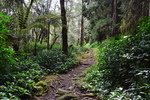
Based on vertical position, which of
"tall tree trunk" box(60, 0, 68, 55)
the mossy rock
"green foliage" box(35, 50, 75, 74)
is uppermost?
"tall tree trunk" box(60, 0, 68, 55)

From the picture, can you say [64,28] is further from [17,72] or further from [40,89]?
[40,89]

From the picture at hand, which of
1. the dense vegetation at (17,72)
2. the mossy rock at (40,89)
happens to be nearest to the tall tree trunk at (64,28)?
the dense vegetation at (17,72)

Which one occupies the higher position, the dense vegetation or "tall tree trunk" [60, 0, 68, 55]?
"tall tree trunk" [60, 0, 68, 55]

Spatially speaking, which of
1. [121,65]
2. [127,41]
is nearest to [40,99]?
[121,65]

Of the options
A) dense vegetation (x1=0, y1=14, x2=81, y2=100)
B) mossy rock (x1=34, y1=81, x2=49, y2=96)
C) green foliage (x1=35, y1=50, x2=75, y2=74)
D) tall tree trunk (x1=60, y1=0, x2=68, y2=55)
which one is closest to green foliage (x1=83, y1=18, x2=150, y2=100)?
mossy rock (x1=34, y1=81, x2=49, y2=96)

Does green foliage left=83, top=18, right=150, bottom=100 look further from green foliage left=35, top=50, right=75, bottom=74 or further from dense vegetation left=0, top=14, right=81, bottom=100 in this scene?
green foliage left=35, top=50, right=75, bottom=74

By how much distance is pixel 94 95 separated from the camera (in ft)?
11.9

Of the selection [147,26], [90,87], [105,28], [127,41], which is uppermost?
[105,28]

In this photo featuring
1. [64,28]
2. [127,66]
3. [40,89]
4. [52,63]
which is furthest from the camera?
[64,28]

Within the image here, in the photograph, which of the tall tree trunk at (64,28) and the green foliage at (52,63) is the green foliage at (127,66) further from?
the tall tree trunk at (64,28)

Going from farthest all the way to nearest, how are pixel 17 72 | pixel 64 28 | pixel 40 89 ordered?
pixel 64 28, pixel 17 72, pixel 40 89

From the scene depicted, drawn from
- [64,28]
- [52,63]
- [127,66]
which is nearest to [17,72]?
[52,63]

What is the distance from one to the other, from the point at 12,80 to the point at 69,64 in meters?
4.48

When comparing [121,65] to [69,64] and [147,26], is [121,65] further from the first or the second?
[69,64]
